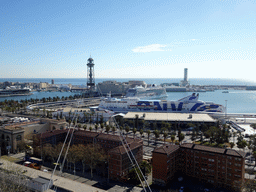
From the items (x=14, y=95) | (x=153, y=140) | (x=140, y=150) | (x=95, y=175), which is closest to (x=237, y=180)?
(x=140, y=150)

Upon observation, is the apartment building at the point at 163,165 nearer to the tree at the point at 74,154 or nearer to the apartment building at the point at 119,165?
the apartment building at the point at 119,165

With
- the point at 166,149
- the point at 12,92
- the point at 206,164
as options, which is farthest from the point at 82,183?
the point at 12,92

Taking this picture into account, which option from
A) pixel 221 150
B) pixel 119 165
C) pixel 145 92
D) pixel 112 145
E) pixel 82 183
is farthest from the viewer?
pixel 145 92

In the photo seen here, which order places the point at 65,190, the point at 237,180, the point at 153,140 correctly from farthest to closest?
Answer: 1. the point at 153,140
2. the point at 237,180
3. the point at 65,190

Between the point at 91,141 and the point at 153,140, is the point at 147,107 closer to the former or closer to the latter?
the point at 153,140

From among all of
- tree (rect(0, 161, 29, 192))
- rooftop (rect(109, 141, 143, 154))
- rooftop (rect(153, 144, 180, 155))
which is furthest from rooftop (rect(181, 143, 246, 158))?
tree (rect(0, 161, 29, 192))

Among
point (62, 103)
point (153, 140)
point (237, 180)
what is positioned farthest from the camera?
point (62, 103)

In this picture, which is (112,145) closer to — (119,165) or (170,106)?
(119,165)
